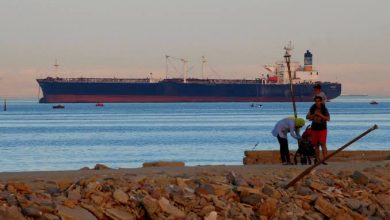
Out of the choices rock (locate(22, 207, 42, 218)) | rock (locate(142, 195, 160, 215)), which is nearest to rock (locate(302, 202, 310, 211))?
rock (locate(142, 195, 160, 215))

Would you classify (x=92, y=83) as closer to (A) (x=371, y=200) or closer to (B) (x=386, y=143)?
(B) (x=386, y=143)

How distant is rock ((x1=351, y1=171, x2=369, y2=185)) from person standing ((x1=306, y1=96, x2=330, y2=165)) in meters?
2.00

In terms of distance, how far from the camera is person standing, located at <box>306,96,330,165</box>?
16.8m

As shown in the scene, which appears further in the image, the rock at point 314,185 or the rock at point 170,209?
the rock at point 314,185

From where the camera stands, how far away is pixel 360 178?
48.4 feet

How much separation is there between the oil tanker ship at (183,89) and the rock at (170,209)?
13825 cm

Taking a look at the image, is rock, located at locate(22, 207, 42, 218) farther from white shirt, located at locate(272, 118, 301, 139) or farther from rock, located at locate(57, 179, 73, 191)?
white shirt, located at locate(272, 118, 301, 139)

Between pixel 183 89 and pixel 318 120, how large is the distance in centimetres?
13895

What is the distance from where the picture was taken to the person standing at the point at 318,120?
55.1ft

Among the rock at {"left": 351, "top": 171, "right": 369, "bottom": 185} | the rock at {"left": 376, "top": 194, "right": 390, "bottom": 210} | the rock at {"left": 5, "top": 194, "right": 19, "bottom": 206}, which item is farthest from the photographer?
the rock at {"left": 351, "top": 171, "right": 369, "bottom": 185}

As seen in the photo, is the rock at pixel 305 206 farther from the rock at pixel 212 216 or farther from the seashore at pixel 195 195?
the rock at pixel 212 216

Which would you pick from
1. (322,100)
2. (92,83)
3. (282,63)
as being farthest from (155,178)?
(282,63)

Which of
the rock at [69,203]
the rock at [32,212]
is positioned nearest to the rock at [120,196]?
the rock at [69,203]

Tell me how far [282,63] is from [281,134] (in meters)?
156
